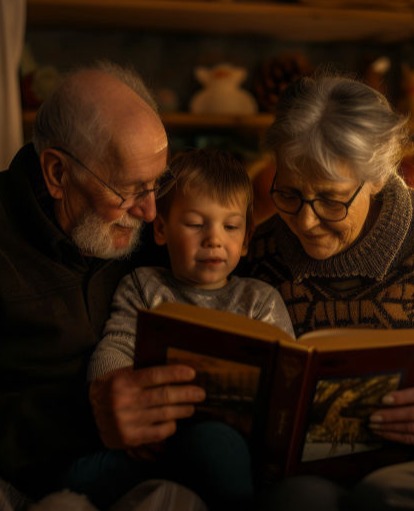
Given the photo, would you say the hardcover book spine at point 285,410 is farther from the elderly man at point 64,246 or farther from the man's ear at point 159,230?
the man's ear at point 159,230

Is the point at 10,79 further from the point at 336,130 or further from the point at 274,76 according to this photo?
the point at 274,76

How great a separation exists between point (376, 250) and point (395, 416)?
427 mm

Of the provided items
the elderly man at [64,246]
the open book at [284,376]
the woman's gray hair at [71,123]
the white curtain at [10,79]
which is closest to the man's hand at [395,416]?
the open book at [284,376]

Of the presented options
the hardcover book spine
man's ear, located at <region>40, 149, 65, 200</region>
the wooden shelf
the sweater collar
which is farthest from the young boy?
the wooden shelf

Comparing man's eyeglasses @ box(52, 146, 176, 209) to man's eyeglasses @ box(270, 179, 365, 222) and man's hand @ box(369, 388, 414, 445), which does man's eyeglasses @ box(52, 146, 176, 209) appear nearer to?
man's eyeglasses @ box(270, 179, 365, 222)

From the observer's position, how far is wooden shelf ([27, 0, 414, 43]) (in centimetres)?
271

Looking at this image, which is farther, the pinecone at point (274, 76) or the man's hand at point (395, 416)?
the pinecone at point (274, 76)

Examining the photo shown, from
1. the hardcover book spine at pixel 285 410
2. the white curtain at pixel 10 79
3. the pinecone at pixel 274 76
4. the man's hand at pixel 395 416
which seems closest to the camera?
the hardcover book spine at pixel 285 410

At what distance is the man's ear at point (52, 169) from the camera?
136 cm

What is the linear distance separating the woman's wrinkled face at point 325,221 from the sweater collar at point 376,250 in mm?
21

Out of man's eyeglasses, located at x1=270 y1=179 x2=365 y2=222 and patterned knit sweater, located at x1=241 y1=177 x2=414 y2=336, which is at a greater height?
man's eyeglasses, located at x1=270 y1=179 x2=365 y2=222

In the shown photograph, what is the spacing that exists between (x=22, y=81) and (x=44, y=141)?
60.2 inches

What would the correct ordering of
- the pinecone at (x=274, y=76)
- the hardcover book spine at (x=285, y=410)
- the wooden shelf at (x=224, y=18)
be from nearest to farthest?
the hardcover book spine at (x=285, y=410), the wooden shelf at (x=224, y=18), the pinecone at (x=274, y=76)

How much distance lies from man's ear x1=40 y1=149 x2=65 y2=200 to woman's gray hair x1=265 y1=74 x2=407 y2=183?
0.45 m
